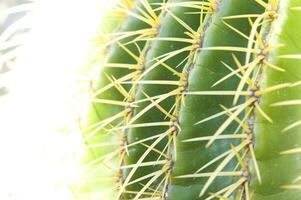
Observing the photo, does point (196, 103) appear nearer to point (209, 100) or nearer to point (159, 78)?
point (209, 100)

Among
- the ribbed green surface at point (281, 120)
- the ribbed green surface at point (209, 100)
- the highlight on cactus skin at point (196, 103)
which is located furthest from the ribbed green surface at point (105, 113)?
the ribbed green surface at point (281, 120)

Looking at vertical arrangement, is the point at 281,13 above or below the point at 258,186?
above

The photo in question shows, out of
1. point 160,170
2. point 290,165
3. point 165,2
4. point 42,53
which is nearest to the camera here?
point 290,165

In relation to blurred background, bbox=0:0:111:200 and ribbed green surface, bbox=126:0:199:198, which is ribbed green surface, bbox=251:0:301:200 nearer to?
ribbed green surface, bbox=126:0:199:198

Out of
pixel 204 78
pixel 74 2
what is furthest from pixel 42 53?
pixel 204 78

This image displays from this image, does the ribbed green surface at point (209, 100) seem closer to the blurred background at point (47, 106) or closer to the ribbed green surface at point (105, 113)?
the ribbed green surface at point (105, 113)

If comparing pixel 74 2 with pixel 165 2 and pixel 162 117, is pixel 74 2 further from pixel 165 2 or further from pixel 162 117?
pixel 162 117

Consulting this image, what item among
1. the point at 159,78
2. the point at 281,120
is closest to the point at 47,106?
the point at 159,78
